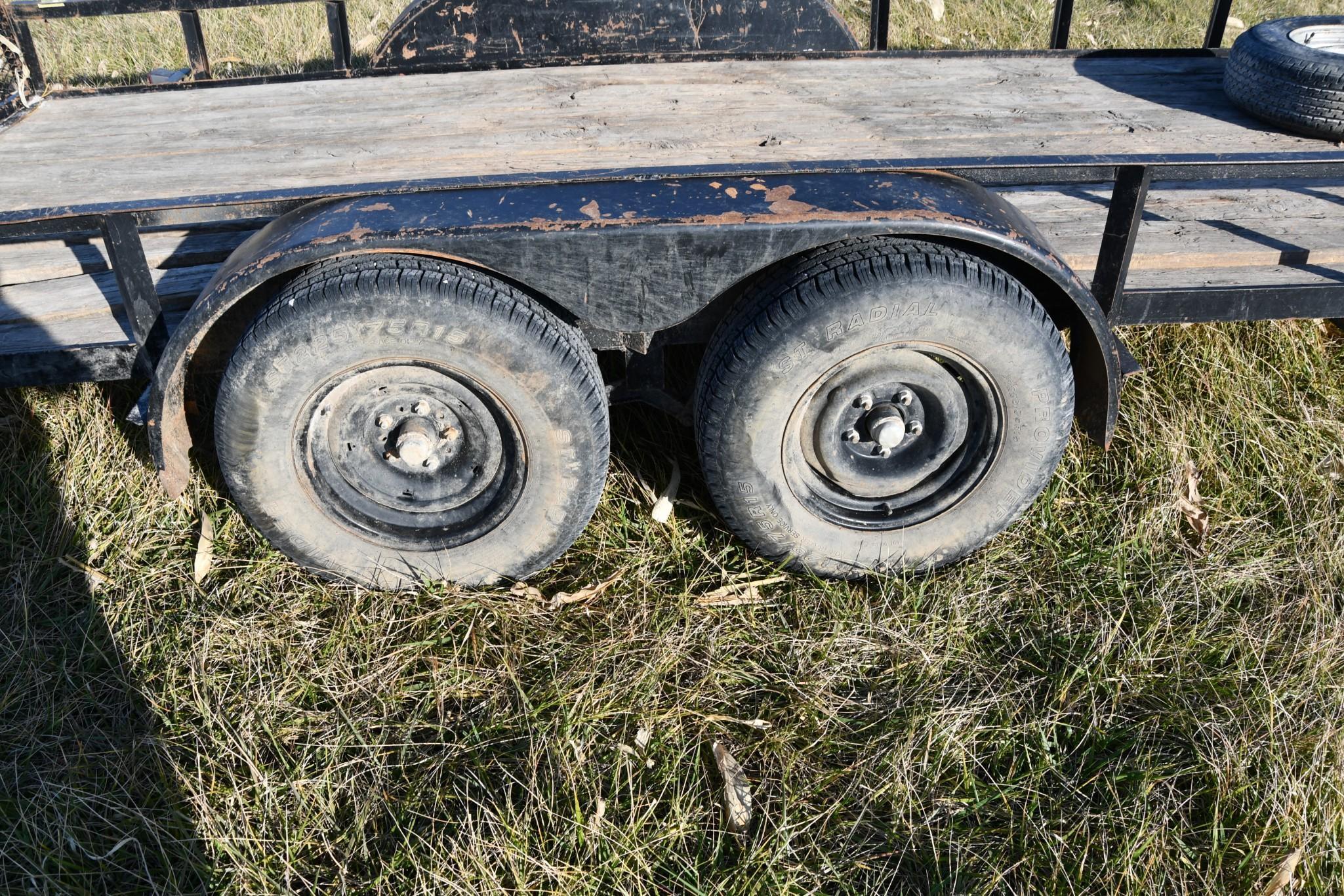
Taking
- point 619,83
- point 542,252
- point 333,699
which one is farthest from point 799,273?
point 333,699

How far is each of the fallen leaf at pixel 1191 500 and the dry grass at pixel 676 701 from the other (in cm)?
4

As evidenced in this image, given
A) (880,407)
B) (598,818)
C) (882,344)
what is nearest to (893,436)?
(880,407)

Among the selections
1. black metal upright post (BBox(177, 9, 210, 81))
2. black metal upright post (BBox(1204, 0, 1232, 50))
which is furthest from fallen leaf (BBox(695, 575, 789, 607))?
black metal upright post (BBox(177, 9, 210, 81))

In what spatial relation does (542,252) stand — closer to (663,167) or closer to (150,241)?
(663,167)

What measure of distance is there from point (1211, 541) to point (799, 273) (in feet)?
5.40

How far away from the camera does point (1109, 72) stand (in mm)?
3486

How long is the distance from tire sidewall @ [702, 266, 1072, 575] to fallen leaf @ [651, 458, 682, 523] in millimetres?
362

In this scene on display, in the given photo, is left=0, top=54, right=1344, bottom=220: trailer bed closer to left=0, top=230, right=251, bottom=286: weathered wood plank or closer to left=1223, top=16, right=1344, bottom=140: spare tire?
left=1223, top=16, right=1344, bottom=140: spare tire

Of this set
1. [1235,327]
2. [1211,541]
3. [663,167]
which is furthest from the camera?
[1235,327]

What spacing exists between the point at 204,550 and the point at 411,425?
2.89 feet

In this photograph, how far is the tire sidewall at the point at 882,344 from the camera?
101 inches

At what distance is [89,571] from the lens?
308cm

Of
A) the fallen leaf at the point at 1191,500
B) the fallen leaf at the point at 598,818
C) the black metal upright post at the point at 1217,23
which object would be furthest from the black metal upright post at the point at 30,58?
the black metal upright post at the point at 1217,23

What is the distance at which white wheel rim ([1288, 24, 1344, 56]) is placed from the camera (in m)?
3.12
